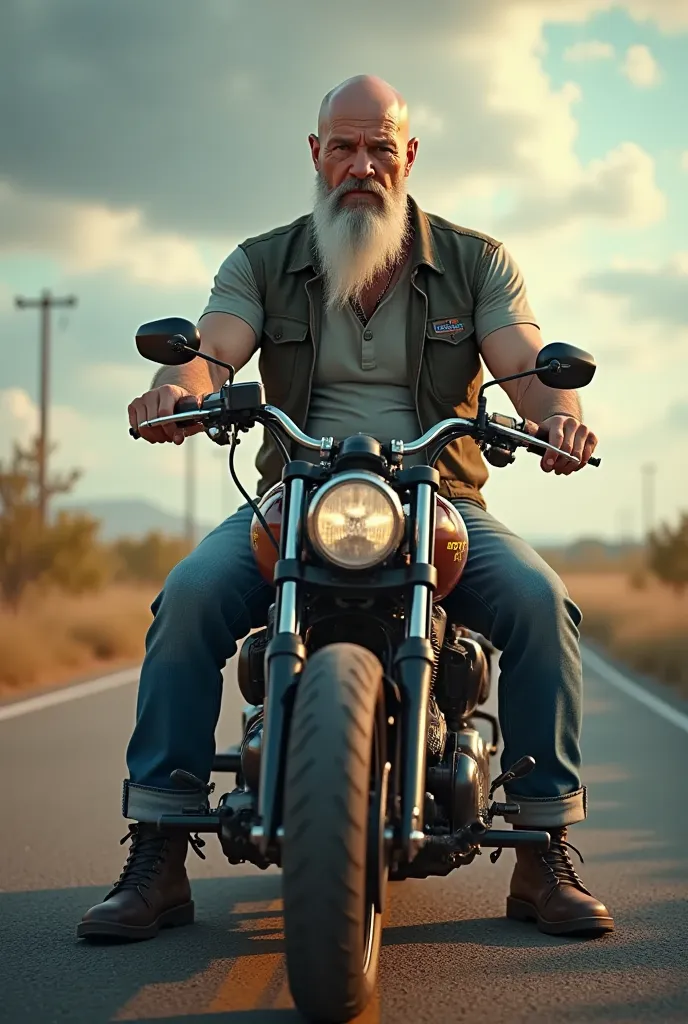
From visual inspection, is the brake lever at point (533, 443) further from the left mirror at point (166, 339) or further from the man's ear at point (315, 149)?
the man's ear at point (315, 149)

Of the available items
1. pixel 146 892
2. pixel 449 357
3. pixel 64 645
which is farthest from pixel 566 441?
pixel 64 645

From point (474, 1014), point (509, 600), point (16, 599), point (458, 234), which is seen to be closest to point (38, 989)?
point (474, 1014)

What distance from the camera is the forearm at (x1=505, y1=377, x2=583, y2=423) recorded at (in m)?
4.36

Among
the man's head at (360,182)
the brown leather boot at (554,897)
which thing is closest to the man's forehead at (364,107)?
Answer: the man's head at (360,182)

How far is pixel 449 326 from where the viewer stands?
456cm

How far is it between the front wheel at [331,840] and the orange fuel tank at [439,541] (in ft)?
1.90

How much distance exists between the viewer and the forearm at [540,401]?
14.3 ft

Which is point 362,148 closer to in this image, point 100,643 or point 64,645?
point 64,645

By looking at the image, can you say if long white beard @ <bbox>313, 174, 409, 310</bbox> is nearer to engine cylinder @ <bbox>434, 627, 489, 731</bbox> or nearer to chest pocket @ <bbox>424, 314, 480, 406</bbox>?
chest pocket @ <bbox>424, 314, 480, 406</bbox>

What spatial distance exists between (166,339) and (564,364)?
96 centimetres

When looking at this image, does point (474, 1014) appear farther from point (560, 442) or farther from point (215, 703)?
point (560, 442)

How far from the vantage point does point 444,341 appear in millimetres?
4543

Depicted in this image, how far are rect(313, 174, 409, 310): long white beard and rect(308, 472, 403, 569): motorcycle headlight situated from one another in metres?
1.23

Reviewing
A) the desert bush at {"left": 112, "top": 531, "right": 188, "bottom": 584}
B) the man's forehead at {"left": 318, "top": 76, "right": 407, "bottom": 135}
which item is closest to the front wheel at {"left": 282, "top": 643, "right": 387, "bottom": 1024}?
the man's forehead at {"left": 318, "top": 76, "right": 407, "bottom": 135}
